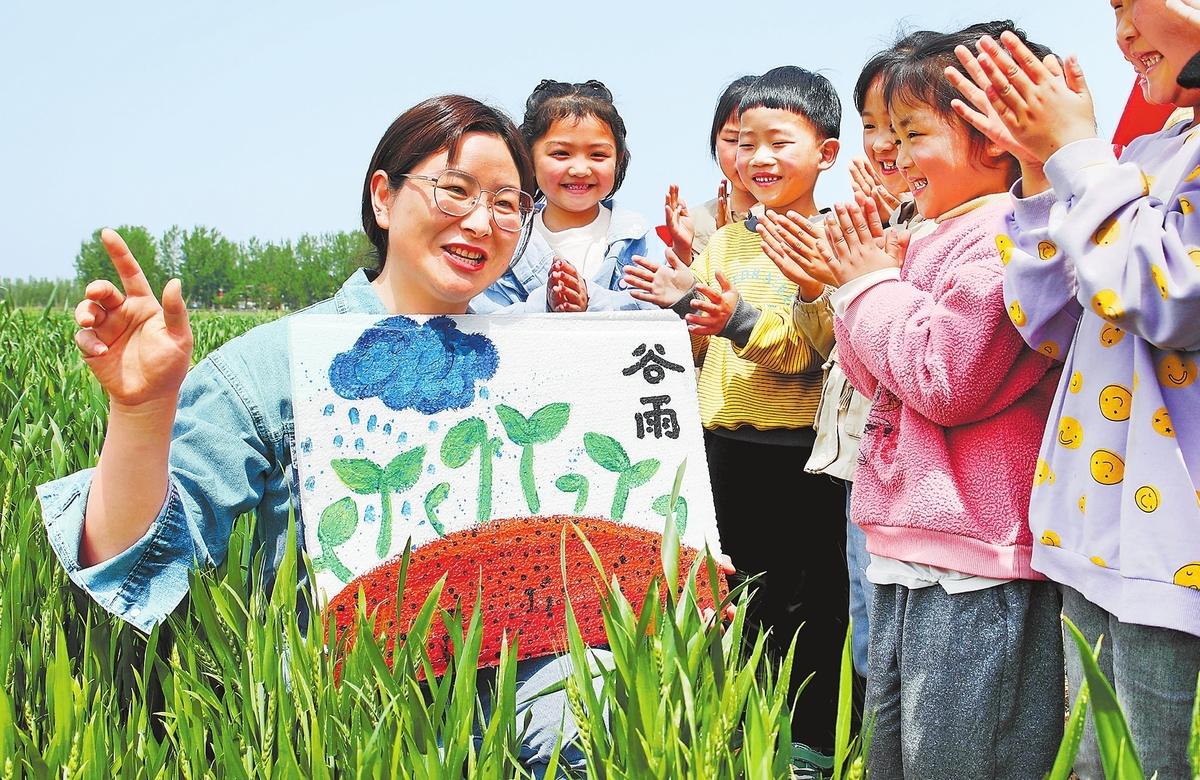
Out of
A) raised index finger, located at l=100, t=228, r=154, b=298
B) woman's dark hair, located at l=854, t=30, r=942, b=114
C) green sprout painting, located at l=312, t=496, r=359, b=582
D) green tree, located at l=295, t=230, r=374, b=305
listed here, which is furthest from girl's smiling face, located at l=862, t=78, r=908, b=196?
green tree, located at l=295, t=230, r=374, b=305

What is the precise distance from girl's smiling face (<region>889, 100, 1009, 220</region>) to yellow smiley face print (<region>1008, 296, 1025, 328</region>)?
405 mm

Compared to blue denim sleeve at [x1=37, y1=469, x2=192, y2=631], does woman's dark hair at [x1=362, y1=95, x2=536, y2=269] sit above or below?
above

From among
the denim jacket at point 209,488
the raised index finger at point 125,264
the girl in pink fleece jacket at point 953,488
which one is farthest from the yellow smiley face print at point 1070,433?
the raised index finger at point 125,264

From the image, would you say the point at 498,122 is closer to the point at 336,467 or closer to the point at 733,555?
the point at 336,467

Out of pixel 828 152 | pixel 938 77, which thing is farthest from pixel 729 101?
pixel 938 77

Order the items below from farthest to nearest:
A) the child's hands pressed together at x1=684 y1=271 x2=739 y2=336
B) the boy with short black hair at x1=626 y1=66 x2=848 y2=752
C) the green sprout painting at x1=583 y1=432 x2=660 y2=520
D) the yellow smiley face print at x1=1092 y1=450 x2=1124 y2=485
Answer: the boy with short black hair at x1=626 y1=66 x2=848 y2=752 → the child's hands pressed together at x1=684 y1=271 x2=739 y2=336 → the green sprout painting at x1=583 y1=432 x2=660 y2=520 → the yellow smiley face print at x1=1092 y1=450 x2=1124 y2=485

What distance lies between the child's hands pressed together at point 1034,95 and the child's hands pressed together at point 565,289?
103 cm

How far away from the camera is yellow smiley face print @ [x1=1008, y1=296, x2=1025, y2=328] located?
1397 millimetres

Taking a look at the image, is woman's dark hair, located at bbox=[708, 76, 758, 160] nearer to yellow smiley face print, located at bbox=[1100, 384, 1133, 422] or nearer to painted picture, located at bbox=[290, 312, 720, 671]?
painted picture, located at bbox=[290, 312, 720, 671]

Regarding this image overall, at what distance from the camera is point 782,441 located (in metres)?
2.39

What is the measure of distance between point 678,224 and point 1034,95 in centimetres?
121

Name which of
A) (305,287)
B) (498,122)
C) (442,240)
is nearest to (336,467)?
(442,240)

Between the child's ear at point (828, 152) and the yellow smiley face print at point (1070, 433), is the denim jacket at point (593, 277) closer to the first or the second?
the child's ear at point (828, 152)

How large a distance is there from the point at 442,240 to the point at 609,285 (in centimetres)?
101
